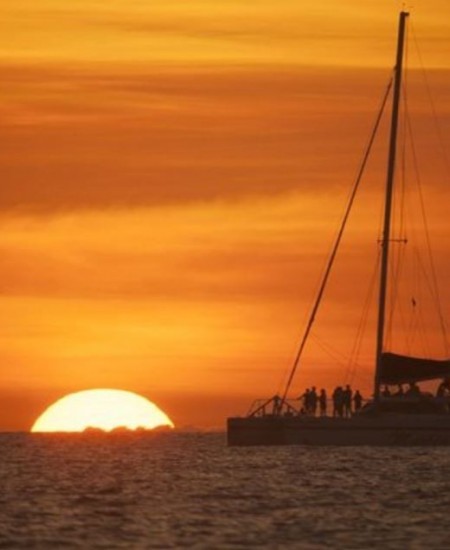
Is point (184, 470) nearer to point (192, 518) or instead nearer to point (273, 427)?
point (273, 427)

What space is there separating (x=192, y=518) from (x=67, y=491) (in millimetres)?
14292

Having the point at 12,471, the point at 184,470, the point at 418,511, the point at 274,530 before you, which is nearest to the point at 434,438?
the point at 184,470

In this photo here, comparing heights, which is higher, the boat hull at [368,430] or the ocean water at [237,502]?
the boat hull at [368,430]

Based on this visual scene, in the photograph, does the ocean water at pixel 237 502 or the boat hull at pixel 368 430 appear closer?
the ocean water at pixel 237 502

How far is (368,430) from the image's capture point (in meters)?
94.8

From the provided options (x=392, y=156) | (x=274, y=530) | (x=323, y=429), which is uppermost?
(x=392, y=156)

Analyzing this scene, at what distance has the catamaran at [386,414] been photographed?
9481 centimetres

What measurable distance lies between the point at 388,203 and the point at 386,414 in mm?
9108

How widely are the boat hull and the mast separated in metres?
1.57

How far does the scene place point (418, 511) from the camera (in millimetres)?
63281

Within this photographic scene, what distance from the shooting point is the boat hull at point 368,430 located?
9475cm

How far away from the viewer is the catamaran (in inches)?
3733

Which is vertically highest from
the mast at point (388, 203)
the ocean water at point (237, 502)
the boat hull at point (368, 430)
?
the mast at point (388, 203)

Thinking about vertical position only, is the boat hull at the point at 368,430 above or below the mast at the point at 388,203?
below
